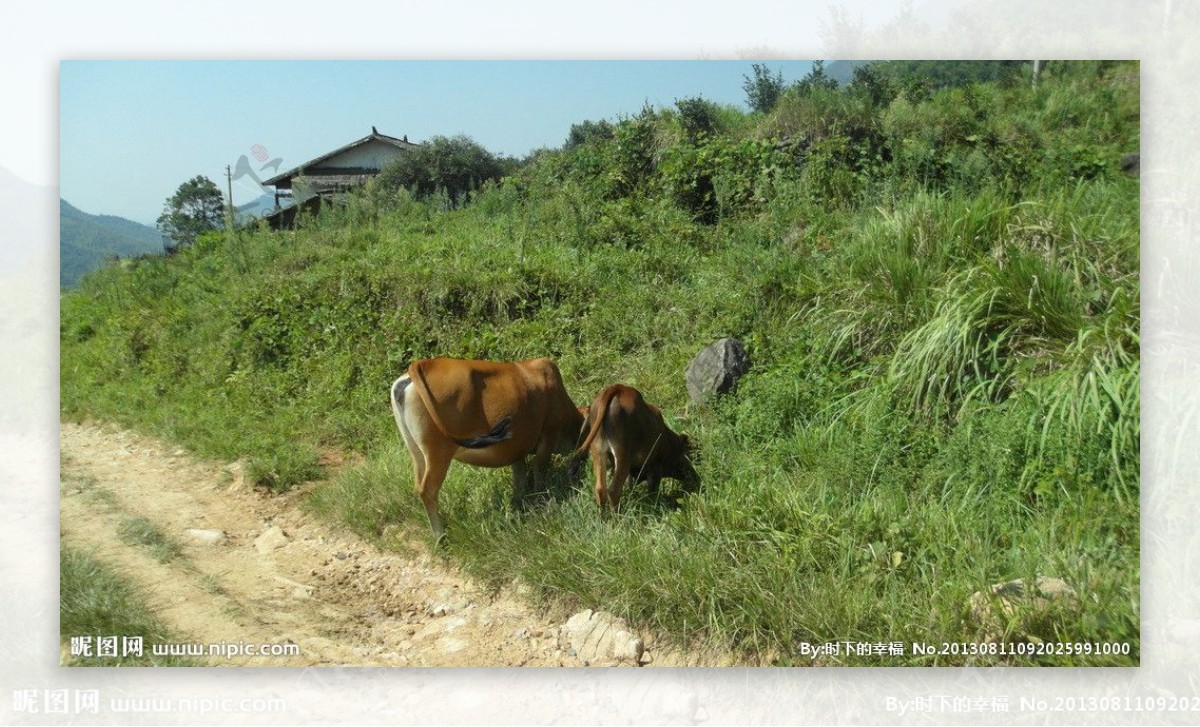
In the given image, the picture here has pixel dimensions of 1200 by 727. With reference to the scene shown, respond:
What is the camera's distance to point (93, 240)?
470cm

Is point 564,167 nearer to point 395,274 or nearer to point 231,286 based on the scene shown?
point 395,274

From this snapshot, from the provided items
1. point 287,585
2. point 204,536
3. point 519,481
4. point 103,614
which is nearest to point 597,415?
point 519,481

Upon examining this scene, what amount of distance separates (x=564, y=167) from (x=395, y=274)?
56.0 inches

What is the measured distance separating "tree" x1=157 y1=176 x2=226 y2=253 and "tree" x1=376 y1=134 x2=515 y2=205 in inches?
37.4

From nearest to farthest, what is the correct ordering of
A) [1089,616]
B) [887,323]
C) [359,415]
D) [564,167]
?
[1089,616]
[887,323]
[359,415]
[564,167]

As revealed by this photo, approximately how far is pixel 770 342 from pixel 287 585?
9.86 feet

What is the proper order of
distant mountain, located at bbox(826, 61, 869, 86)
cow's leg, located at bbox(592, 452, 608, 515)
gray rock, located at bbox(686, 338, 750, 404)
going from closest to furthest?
cow's leg, located at bbox(592, 452, 608, 515), distant mountain, located at bbox(826, 61, 869, 86), gray rock, located at bbox(686, 338, 750, 404)

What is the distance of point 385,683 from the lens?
4004mm

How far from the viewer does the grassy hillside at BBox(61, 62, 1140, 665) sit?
396cm

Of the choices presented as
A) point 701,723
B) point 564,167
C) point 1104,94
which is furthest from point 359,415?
point 1104,94

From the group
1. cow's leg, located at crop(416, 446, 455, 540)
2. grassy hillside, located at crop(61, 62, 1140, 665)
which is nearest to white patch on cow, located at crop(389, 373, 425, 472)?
cow's leg, located at crop(416, 446, 455, 540)

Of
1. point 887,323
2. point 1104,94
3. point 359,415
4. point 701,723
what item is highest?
point 1104,94

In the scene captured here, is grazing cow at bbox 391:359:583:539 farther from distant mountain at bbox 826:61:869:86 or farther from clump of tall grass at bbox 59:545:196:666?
distant mountain at bbox 826:61:869:86

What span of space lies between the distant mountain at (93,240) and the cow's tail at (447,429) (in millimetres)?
1765
